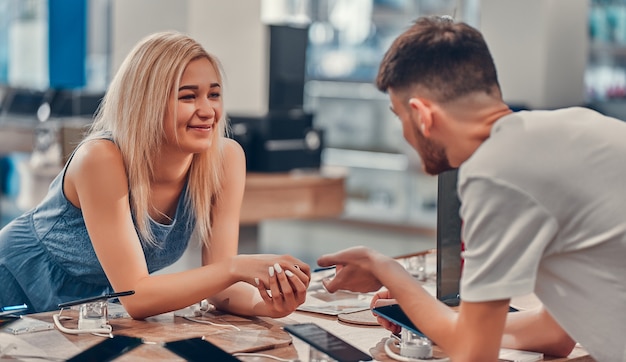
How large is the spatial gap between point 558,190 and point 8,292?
5.30 feet

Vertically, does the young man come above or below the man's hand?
above

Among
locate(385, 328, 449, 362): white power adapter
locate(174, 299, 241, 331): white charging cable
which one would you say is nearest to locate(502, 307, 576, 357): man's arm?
locate(385, 328, 449, 362): white power adapter

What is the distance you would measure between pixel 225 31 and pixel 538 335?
403 cm

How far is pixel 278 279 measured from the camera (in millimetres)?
2193

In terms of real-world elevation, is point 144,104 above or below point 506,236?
above

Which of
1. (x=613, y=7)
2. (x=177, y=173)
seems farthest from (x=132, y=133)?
(x=613, y=7)

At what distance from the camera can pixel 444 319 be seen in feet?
5.88

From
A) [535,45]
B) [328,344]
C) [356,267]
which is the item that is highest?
[535,45]

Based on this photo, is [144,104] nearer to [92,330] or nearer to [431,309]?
[92,330]

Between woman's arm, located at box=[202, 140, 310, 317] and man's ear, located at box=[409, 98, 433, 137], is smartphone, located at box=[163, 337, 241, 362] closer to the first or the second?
woman's arm, located at box=[202, 140, 310, 317]

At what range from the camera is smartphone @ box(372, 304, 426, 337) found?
1963 mm

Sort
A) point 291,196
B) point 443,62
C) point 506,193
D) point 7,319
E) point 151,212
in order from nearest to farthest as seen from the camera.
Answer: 1. point 506,193
2. point 443,62
3. point 7,319
4. point 151,212
5. point 291,196

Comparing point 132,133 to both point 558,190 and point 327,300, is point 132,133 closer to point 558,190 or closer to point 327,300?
point 327,300

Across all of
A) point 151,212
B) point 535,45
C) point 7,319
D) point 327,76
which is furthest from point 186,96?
point 327,76
